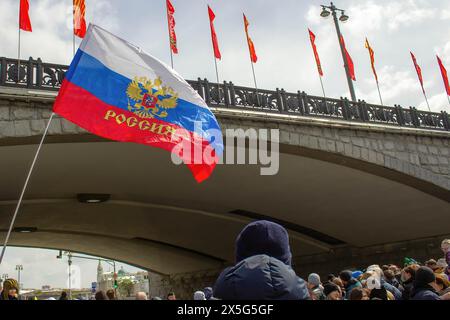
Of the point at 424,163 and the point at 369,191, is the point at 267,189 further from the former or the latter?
the point at 424,163

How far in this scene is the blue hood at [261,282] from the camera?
1.93 m

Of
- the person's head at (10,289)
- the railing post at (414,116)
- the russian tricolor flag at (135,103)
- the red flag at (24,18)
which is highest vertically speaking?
the red flag at (24,18)

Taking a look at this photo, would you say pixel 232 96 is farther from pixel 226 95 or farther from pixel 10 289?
pixel 10 289

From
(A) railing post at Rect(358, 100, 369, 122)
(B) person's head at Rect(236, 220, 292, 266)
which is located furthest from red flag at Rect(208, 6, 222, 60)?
(B) person's head at Rect(236, 220, 292, 266)

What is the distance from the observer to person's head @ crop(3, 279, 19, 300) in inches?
203

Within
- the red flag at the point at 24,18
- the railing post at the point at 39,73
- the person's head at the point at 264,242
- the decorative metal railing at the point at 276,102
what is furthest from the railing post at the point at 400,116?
the person's head at the point at 264,242

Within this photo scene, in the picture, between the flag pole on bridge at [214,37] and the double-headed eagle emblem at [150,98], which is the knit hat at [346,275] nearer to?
the double-headed eagle emblem at [150,98]

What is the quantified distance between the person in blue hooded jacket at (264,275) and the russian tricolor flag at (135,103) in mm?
3615

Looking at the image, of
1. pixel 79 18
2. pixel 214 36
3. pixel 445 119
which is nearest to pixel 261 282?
pixel 79 18

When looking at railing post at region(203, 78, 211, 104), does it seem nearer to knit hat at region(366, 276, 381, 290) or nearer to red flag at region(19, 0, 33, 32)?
red flag at region(19, 0, 33, 32)

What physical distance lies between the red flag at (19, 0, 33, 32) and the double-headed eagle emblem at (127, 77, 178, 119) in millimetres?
6972

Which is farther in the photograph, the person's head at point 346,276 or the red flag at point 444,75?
the red flag at point 444,75
